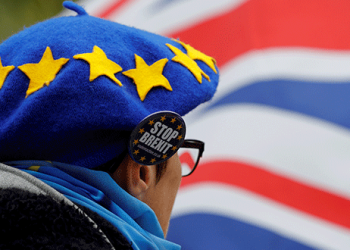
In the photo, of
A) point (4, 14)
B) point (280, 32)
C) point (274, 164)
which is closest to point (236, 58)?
point (280, 32)

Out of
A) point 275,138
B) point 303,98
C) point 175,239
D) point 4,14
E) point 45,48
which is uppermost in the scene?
point 45,48

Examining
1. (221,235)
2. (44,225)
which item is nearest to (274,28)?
(221,235)

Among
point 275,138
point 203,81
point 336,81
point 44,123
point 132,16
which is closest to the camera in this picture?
point 44,123

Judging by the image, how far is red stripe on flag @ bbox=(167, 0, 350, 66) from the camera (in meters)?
1.82

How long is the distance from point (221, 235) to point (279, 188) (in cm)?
38

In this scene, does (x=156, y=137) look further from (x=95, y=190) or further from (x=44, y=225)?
(x=44, y=225)

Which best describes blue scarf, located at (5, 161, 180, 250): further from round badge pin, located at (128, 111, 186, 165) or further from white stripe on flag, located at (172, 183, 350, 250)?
white stripe on flag, located at (172, 183, 350, 250)

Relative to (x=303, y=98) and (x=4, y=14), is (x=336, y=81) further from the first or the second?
(x=4, y=14)

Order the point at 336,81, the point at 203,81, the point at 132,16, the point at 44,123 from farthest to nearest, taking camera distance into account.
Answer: the point at 132,16, the point at 336,81, the point at 203,81, the point at 44,123

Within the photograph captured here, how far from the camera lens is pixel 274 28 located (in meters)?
1.99

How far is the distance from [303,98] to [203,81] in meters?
1.12

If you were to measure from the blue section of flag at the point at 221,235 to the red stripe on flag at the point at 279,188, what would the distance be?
6.5 inches

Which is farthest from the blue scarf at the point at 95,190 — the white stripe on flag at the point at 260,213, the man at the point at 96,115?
the white stripe on flag at the point at 260,213

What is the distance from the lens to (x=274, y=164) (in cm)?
187
